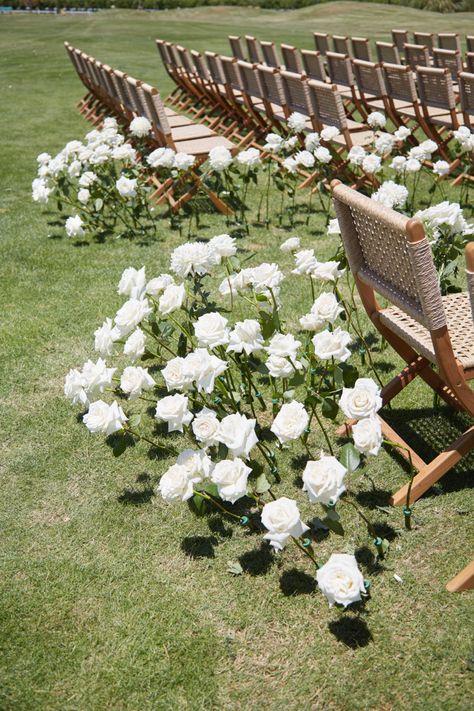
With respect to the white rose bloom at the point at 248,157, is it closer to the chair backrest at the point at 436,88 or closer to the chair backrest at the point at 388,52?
the chair backrest at the point at 436,88

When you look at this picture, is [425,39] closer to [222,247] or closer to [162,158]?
[162,158]

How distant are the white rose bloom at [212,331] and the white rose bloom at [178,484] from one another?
501 mm

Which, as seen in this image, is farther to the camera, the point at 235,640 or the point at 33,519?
the point at 33,519

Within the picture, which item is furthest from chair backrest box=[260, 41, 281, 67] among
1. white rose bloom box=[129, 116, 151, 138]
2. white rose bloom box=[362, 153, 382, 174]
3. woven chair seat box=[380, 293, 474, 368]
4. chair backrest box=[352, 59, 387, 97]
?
woven chair seat box=[380, 293, 474, 368]

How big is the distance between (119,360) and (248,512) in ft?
5.41

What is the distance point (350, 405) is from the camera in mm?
2580

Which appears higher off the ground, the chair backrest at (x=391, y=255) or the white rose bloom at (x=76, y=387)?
the chair backrest at (x=391, y=255)

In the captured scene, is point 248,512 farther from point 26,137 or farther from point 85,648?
point 26,137

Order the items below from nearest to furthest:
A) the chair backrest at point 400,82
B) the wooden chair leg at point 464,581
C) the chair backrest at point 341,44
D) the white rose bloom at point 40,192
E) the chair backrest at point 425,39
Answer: the wooden chair leg at point 464,581
the white rose bloom at point 40,192
the chair backrest at point 400,82
the chair backrest at point 341,44
the chair backrest at point 425,39

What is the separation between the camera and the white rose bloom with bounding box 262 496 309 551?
233cm

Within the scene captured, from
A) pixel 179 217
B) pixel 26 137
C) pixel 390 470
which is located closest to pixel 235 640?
pixel 390 470

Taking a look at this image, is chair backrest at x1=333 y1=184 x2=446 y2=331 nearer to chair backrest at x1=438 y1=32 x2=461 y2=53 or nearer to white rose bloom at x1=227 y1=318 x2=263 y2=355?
white rose bloom at x1=227 y1=318 x2=263 y2=355

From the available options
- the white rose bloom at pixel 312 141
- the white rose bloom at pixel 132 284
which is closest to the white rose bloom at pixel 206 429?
the white rose bloom at pixel 132 284

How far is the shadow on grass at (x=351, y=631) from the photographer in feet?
8.07
